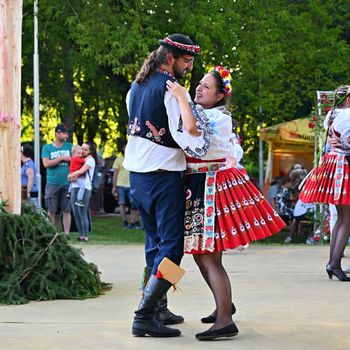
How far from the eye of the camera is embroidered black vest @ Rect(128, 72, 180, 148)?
608 cm

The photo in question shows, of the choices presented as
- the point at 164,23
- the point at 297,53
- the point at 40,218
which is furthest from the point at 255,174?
the point at 40,218

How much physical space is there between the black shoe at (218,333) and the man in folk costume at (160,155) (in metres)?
0.22

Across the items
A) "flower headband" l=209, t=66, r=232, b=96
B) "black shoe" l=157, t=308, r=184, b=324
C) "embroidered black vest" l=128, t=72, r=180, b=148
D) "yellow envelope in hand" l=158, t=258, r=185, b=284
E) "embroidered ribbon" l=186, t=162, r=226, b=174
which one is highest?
"flower headband" l=209, t=66, r=232, b=96

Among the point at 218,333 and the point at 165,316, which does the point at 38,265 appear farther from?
the point at 218,333

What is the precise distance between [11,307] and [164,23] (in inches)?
511

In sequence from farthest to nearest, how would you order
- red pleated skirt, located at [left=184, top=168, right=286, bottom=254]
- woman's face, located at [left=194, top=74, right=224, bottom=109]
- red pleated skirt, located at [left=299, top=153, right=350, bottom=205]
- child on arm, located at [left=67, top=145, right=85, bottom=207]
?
child on arm, located at [left=67, top=145, right=85, bottom=207] → red pleated skirt, located at [left=299, top=153, right=350, bottom=205] → woman's face, located at [left=194, top=74, right=224, bottom=109] → red pleated skirt, located at [left=184, top=168, right=286, bottom=254]

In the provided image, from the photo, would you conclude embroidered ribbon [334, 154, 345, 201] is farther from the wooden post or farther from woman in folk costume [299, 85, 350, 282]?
the wooden post

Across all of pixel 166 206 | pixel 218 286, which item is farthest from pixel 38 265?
pixel 218 286

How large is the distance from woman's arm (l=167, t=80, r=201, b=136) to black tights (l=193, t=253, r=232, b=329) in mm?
828

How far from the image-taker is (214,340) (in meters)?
6.07

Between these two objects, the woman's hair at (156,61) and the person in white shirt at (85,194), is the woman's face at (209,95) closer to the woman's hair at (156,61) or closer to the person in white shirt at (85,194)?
the woman's hair at (156,61)

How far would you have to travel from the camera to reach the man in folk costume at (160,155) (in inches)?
239

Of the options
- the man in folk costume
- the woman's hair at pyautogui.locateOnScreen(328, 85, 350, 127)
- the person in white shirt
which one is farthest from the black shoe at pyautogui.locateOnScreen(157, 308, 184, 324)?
the person in white shirt

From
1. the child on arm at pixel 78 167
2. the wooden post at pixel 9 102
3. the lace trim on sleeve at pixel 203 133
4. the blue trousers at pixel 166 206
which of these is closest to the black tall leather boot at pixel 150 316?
the blue trousers at pixel 166 206
